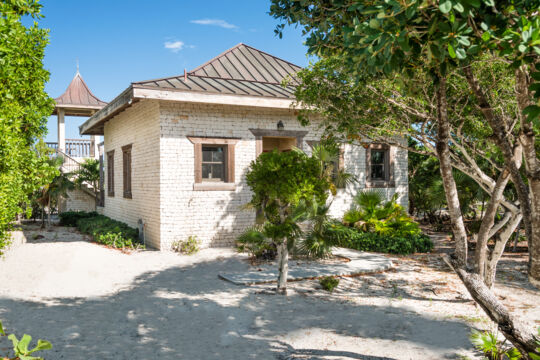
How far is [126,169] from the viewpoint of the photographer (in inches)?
559

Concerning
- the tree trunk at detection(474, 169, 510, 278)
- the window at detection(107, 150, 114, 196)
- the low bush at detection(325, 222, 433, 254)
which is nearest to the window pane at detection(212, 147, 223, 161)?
the low bush at detection(325, 222, 433, 254)

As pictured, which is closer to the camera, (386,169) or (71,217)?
(386,169)

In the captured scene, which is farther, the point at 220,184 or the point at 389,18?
the point at 220,184

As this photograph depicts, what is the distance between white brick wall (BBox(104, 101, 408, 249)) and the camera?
10.9 m

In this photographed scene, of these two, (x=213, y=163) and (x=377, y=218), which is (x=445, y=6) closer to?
(x=213, y=163)

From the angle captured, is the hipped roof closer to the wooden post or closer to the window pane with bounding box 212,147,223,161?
the window pane with bounding box 212,147,223,161

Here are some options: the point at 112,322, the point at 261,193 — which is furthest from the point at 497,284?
the point at 112,322

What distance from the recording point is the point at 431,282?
7867mm

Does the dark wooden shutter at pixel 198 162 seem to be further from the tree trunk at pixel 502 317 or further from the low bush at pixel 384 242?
the tree trunk at pixel 502 317

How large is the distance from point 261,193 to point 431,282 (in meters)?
3.82

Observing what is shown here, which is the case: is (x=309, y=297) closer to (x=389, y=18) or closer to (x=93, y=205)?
(x=389, y=18)

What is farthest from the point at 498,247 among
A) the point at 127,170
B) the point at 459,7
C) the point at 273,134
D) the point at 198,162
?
the point at 127,170

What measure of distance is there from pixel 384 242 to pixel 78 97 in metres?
19.7

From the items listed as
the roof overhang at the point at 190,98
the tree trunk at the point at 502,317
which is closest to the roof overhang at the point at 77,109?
the roof overhang at the point at 190,98
